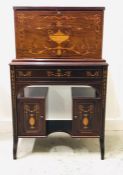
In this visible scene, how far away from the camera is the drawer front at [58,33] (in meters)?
1.92

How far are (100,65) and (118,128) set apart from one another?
0.95 meters

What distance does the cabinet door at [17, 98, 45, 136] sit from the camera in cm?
201

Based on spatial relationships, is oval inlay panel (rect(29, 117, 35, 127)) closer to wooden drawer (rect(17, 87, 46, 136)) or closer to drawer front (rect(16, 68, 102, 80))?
wooden drawer (rect(17, 87, 46, 136))

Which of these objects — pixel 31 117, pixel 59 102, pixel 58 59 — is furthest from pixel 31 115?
pixel 59 102

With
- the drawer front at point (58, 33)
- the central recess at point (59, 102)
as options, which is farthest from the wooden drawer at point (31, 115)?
the central recess at point (59, 102)

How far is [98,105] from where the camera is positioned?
2.02 m

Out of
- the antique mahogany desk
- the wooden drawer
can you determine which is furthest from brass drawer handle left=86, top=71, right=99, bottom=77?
the wooden drawer

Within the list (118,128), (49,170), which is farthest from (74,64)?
(118,128)

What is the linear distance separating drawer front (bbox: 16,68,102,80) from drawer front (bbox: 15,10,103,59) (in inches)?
4.3

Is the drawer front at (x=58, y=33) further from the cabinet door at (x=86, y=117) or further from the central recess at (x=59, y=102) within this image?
the central recess at (x=59, y=102)

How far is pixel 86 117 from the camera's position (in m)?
2.05

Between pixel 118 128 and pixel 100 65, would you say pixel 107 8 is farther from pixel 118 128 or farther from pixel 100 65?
pixel 118 128

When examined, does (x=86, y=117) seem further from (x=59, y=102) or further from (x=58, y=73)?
(x=59, y=102)

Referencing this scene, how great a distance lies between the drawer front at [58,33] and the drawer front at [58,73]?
110 mm
